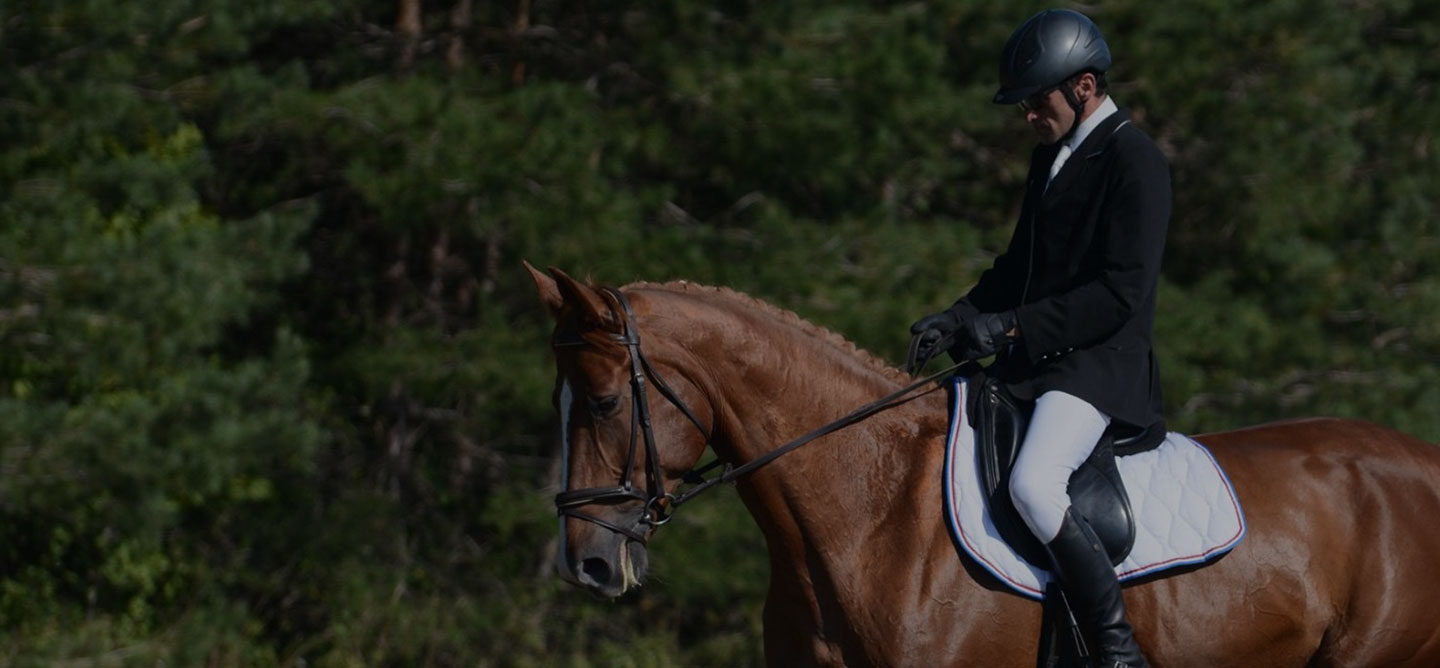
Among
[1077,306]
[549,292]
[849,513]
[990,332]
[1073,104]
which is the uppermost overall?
[1073,104]

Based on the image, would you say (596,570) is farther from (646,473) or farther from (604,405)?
(604,405)

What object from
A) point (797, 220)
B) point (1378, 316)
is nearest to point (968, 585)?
point (797, 220)

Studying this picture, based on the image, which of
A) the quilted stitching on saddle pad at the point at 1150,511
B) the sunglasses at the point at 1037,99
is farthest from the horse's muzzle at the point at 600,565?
the sunglasses at the point at 1037,99

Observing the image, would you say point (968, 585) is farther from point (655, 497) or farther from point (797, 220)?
point (797, 220)

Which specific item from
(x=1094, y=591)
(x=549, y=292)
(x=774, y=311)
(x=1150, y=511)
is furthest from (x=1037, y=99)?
(x=549, y=292)

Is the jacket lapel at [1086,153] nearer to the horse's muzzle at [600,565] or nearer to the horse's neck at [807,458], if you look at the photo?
the horse's neck at [807,458]

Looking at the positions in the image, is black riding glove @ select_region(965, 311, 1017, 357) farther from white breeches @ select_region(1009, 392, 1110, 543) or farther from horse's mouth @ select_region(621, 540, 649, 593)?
horse's mouth @ select_region(621, 540, 649, 593)

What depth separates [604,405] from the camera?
4.29 metres

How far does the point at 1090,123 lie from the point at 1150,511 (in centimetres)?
121

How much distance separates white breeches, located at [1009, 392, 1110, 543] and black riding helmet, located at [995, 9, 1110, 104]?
0.95 metres

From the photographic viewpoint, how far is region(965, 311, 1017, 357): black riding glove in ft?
14.9

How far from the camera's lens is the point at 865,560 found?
445cm

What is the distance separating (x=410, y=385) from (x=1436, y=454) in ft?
26.6

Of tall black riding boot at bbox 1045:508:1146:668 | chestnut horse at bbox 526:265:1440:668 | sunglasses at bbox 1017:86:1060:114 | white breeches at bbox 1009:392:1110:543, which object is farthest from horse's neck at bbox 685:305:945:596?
sunglasses at bbox 1017:86:1060:114
